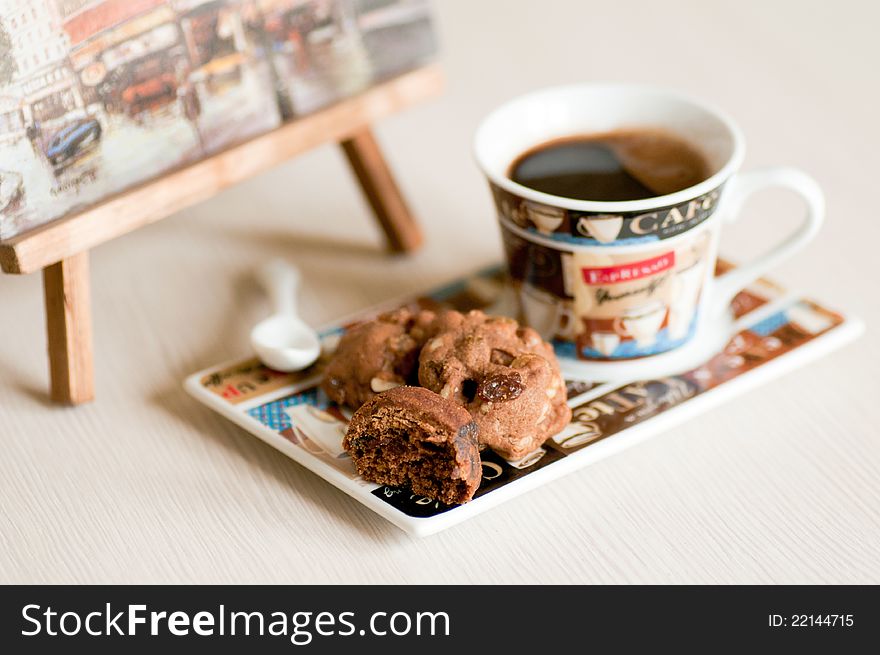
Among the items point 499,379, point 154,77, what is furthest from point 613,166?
point 154,77

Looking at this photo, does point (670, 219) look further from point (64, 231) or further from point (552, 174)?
point (64, 231)

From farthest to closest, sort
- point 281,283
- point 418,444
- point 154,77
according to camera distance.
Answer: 1. point 281,283
2. point 154,77
3. point 418,444

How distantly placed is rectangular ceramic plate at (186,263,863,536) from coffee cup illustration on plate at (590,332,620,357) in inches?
1.1

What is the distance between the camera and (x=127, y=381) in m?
0.89

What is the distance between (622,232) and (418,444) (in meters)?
0.20

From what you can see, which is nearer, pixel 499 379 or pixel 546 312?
pixel 499 379

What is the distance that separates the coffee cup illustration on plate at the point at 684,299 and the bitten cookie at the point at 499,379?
107mm

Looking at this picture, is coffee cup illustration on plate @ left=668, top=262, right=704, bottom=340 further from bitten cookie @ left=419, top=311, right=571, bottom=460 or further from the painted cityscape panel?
the painted cityscape panel

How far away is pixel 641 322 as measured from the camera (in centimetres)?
83

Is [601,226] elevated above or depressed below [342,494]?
above

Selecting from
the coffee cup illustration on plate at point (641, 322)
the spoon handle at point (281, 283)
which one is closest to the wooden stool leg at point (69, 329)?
the spoon handle at point (281, 283)

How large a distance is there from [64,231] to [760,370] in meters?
0.48

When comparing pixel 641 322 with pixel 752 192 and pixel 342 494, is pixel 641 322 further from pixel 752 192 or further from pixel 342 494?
pixel 342 494

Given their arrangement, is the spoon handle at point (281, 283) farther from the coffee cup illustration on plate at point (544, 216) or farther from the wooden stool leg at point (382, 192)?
the coffee cup illustration on plate at point (544, 216)
